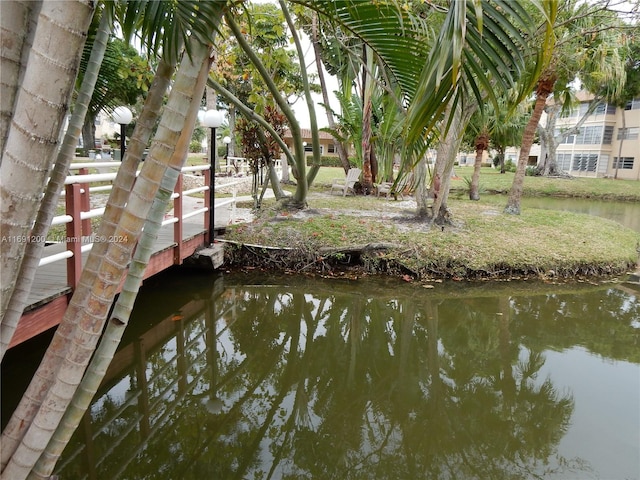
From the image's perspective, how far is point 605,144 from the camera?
97.3ft

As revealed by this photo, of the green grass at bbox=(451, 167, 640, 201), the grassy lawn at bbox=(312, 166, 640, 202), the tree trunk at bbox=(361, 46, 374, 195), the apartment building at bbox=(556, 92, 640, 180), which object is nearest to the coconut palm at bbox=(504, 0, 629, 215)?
the tree trunk at bbox=(361, 46, 374, 195)

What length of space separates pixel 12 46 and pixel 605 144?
34.9 metres

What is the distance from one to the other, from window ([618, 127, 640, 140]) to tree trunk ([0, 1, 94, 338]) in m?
33.3

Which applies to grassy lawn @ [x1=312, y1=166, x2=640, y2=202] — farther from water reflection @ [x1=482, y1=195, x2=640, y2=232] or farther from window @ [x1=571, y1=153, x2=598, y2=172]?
window @ [x1=571, y1=153, x2=598, y2=172]

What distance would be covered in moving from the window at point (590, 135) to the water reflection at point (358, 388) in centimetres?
2821

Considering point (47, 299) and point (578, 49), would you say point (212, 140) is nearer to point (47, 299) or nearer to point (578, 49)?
point (47, 299)

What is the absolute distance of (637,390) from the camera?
4.23m

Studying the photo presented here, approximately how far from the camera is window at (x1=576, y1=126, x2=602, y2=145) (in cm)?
2988

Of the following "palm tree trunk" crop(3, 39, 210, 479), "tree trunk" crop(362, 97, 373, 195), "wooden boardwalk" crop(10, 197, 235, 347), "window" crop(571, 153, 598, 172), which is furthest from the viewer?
"window" crop(571, 153, 598, 172)

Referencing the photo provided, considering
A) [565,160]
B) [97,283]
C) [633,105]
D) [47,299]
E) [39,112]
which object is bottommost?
[47,299]

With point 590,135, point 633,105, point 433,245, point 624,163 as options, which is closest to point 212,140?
point 433,245

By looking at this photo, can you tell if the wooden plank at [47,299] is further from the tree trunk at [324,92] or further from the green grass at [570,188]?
the green grass at [570,188]

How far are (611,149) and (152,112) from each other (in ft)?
113

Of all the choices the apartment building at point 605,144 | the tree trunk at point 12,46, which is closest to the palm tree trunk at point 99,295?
the tree trunk at point 12,46
